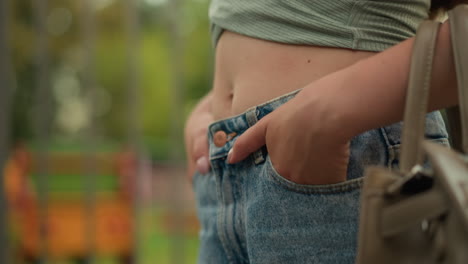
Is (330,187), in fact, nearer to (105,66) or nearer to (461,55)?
(461,55)

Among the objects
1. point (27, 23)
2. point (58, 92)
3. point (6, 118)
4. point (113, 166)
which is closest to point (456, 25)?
point (6, 118)

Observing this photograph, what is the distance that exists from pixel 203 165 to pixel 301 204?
33 centimetres

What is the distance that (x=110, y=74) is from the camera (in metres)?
9.01

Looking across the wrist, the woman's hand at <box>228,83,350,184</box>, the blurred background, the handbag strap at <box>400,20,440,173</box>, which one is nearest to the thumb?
the woman's hand at <box>228,83,350,184</box>

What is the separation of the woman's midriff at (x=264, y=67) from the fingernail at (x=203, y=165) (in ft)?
0.35

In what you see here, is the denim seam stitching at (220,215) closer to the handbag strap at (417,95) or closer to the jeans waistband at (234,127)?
the jeans waistband at (234,127)

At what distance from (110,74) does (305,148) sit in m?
8.32

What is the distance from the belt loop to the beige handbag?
28 centimetres

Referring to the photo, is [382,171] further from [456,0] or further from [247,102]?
[456,0]

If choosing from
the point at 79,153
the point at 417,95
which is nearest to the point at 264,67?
the point at 417,95

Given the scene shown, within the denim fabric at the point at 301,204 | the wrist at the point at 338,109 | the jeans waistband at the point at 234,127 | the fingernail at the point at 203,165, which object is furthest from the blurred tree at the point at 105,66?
the wrist at the point at 338,109

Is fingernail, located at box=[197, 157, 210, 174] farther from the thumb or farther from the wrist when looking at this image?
the wrist

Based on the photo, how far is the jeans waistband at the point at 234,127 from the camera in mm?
1043

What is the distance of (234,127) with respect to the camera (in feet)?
3.63
